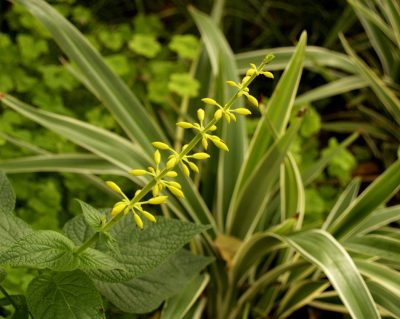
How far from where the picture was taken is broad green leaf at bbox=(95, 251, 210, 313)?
1.20 m

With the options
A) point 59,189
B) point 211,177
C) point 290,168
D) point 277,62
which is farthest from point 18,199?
point 277,62

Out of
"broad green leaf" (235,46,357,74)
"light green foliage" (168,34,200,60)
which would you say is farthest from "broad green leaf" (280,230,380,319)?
"light green foliage" (168,34,200,60)

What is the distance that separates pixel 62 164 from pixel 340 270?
0.78 meters

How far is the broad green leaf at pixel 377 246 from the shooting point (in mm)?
1431

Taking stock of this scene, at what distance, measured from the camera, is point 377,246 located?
1.48 metres

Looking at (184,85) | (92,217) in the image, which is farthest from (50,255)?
(184,85)

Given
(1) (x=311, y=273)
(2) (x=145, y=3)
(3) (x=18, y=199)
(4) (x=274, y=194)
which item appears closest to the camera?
(1) (x=311, y=273)

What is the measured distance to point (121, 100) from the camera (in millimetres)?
1709

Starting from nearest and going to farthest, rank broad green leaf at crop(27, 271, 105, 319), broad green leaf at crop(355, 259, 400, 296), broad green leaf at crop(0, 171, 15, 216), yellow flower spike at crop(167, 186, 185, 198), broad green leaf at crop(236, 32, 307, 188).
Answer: yellow flower spike at crop(167, 186, 185, 198) → broad green leaf at crop(27, 271, 105, 319) → broad green leaf at crop(0, 171, 15, 216) → broad green leaf at crop(355, 259, 400, 296) → broad green leaf at crop(236, 32, 307, 188)

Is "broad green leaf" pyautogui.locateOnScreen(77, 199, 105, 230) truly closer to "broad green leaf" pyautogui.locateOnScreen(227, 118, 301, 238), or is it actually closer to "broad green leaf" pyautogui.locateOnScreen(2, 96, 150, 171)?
"broad green leaf" pyautogui.locateOnScreen(2, 96, 150, 171)

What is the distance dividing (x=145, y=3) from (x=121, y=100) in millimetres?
1279

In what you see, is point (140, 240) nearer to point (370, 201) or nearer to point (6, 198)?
point (6, 198)

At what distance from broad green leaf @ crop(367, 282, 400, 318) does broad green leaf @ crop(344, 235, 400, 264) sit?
0.24 ft

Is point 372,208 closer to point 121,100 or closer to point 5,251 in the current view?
point 121,100
